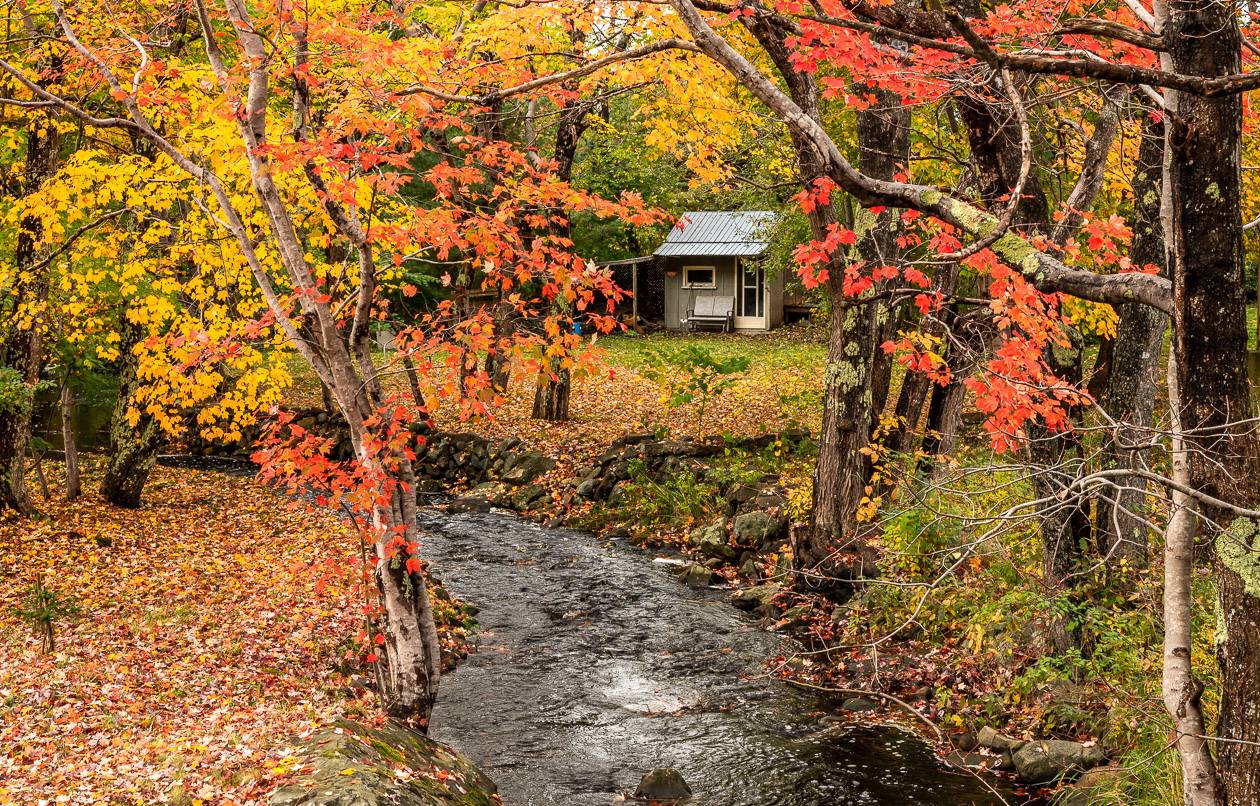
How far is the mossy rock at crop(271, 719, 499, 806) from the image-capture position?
5.84m

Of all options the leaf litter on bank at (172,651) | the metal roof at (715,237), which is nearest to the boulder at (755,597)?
the leaf litter on bank at (172,651)

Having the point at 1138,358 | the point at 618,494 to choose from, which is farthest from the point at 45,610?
the point at 1138,358

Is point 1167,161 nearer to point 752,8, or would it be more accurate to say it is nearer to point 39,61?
point 752,8

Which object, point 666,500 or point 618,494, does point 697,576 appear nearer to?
point 666,500

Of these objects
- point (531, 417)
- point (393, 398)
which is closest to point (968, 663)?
point (393, 398)

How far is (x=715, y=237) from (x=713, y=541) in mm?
28117

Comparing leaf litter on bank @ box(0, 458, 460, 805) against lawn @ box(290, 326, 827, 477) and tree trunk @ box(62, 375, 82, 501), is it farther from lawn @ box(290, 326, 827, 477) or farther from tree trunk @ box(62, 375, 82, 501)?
lawn @ box(290, 326, 827, 477)

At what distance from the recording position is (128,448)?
15594 mm

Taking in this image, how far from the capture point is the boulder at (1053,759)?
25.4 ft

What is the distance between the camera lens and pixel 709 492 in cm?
1642

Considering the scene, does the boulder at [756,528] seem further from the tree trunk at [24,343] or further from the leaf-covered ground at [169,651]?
the tree trunk at [24,343]

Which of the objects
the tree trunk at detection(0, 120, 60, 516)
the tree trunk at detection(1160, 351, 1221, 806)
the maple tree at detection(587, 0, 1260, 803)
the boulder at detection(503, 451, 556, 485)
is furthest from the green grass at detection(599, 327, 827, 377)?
the tree trunk at detection(1160, 351, 1221, 806)

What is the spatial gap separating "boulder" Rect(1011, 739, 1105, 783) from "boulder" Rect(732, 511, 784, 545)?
21.3 ft

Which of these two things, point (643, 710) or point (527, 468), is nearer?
point (643, 710)
